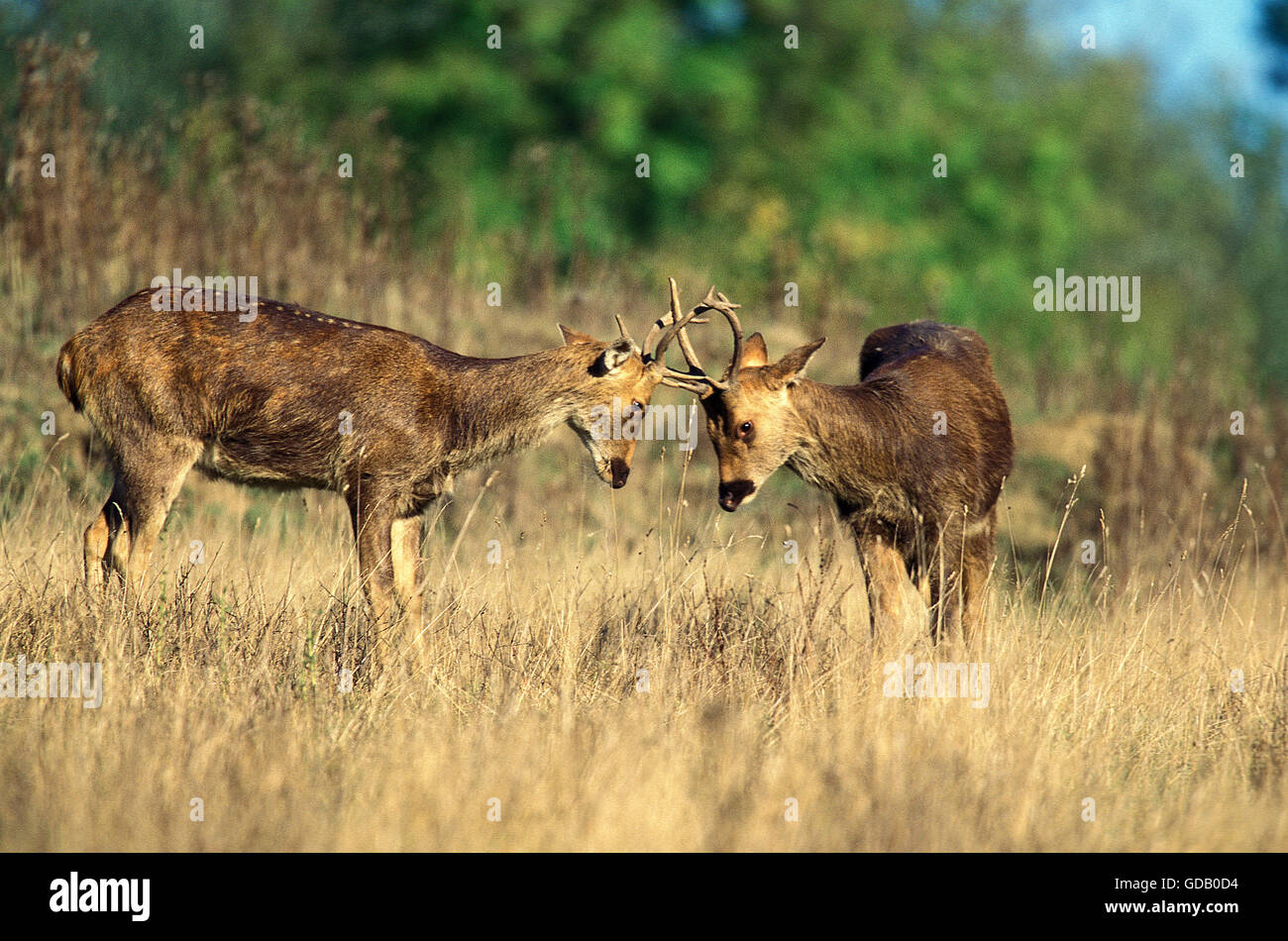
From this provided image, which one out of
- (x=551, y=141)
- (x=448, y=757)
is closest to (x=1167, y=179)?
(x=551, y=141)

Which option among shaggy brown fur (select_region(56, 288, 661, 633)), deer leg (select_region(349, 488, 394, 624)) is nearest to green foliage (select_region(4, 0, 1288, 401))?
shaggy brown fur (select_region(56, 288, 661, 633))

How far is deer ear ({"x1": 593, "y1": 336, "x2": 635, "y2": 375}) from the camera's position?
7426mm

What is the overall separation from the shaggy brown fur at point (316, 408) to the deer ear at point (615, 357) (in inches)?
0.4

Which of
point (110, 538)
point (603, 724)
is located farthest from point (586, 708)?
point (110, 538)

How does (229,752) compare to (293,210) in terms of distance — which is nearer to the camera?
(229,752)

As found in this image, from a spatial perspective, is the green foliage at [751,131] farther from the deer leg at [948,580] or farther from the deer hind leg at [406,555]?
the deer leg at [948,580]

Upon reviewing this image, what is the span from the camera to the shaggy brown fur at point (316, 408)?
7.14 m

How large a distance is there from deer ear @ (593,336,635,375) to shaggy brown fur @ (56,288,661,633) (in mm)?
10

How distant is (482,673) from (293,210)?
7.45 metres

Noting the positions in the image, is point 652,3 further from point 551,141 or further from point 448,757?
point 448,757

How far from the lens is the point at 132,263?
1184cm

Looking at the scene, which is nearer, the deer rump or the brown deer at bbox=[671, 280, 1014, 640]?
the brown deer at bbox=[671, 280, 1014, 640]

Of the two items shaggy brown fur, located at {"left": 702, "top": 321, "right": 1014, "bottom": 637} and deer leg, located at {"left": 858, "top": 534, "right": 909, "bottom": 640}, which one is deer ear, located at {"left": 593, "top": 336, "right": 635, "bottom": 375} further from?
deer leg, located at {"left": 858, "top": 534, "right": 909, "bottom": 640}

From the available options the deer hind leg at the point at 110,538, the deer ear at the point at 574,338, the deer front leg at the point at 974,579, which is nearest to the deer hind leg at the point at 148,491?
the deer hind leg at the point at 110,538
